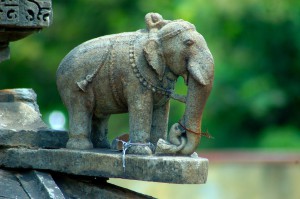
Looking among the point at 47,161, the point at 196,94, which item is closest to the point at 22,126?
the point at 47,161

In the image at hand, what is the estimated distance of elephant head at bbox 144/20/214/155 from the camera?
548 centimetres

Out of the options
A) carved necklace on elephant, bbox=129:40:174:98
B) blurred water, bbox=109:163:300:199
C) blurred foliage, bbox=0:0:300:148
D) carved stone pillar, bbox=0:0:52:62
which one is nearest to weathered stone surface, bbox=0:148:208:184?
carved necklace on elephant, bbox=129:40:174:98

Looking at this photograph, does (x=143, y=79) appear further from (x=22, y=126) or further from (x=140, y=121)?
(x=22, y=126)

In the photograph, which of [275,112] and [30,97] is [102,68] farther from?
[275,112]

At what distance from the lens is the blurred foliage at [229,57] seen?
12688mm

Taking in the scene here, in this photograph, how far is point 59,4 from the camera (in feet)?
45.4

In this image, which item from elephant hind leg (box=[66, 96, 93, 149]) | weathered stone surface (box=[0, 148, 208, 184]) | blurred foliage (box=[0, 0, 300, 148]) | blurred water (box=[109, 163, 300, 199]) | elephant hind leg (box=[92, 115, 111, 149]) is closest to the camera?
weathered stone surface (box=[0, 148, 208, 184])

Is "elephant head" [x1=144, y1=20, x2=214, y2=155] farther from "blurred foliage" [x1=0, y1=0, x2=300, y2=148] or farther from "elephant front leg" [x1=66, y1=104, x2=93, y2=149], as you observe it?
"blurred foliage" [x1=0, y1=0, x2=300, y2=148]

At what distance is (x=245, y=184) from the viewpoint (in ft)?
35.2

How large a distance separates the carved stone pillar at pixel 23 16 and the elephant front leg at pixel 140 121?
598 millimetres

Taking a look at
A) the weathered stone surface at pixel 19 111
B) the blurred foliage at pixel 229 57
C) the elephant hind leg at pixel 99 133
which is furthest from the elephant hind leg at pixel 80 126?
the blurred foliage at pixel 229 57

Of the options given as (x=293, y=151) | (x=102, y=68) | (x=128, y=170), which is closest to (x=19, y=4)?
(x=102, y=68)

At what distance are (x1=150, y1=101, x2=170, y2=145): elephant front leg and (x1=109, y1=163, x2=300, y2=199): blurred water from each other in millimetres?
4867

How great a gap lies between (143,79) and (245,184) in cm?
532
